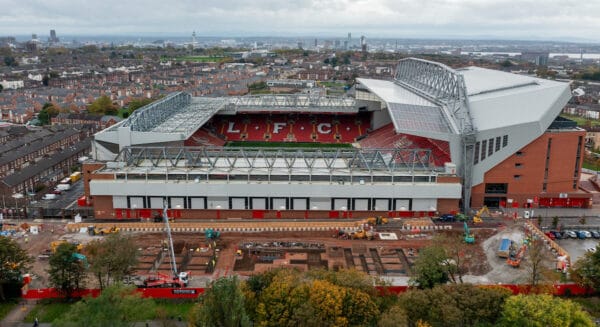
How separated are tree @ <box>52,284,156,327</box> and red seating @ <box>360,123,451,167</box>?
3273 cm

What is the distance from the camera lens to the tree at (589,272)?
1149 inches

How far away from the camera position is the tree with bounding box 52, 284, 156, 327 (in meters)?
21.6

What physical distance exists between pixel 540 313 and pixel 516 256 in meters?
13.3

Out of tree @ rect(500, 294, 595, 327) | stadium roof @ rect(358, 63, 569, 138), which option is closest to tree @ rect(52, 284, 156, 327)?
tree @ rect(500, 294, 595, 327)

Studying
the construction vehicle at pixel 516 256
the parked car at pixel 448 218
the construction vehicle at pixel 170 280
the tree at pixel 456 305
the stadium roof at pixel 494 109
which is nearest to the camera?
the tree at pixel 456 305

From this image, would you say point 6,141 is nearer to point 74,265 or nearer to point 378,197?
point 74,265

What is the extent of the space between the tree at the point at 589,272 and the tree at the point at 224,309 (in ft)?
67.2

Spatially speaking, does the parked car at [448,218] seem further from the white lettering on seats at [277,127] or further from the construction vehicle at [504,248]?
the white lettering on seats at [277,127]

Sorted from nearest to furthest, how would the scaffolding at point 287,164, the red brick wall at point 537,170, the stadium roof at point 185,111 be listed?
the scaffolding at point 287,164 → the red brick wall at point 537,170 → the stadium roof at point 185,111

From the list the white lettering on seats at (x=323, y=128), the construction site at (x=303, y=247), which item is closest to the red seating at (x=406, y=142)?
the white lettering on seats at (x=323, y=128)

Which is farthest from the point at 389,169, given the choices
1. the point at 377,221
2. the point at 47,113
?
the point at 47,113

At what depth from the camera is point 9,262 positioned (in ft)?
95.9

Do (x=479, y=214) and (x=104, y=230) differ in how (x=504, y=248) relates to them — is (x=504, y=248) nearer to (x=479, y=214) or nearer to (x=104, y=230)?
(x=479, y=214)

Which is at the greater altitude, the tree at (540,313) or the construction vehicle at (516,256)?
the tree at (540,313)
